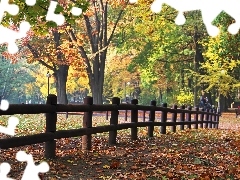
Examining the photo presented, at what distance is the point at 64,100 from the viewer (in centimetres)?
3847

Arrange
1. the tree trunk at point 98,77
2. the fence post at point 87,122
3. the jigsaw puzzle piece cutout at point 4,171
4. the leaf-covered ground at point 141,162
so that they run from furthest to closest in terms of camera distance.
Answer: the tree trunk at point 98,77, the fence post at point 87,122, the leaf-covered ground at point 141,162, the jigsaw puzzle piece cutout at point 4,171

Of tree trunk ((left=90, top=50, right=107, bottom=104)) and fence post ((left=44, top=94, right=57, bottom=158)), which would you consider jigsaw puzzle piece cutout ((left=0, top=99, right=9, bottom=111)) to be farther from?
tree trunk ((left=90, top=50, right=107, bottom=104))

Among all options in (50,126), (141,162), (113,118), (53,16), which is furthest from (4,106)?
(53,16)

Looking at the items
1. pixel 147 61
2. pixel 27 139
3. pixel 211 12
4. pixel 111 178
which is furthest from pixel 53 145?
pixel 147 61

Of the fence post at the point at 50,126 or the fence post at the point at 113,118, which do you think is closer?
the fence post at the point at 50,126

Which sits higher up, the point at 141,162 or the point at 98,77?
the point at 98,77

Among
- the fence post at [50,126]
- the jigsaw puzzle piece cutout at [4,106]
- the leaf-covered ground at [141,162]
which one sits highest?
the jigsaw puzzle piece cutout at [4,106]

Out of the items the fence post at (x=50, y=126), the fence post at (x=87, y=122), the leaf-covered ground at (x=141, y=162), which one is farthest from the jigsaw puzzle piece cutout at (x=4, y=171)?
the fence post at (x=87, y=122)

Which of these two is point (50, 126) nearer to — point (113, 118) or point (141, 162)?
point (141, 162)

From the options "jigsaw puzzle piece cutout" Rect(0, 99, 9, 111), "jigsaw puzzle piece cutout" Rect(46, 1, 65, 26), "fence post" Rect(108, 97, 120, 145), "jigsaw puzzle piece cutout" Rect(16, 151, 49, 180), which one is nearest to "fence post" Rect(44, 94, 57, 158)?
"jigsaw puzzle piece cutout" Rect(16, 151, 49, 180)

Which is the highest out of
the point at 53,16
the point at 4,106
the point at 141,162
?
the point at 53,16

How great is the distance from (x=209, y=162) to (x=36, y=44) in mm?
31103

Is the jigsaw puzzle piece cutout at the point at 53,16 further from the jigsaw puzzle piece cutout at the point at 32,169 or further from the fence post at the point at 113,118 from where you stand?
the jigsaw puzzle piece cutout at the point at 32,169

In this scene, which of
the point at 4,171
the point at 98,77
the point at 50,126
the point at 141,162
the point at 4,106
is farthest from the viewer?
the point at 98,77
